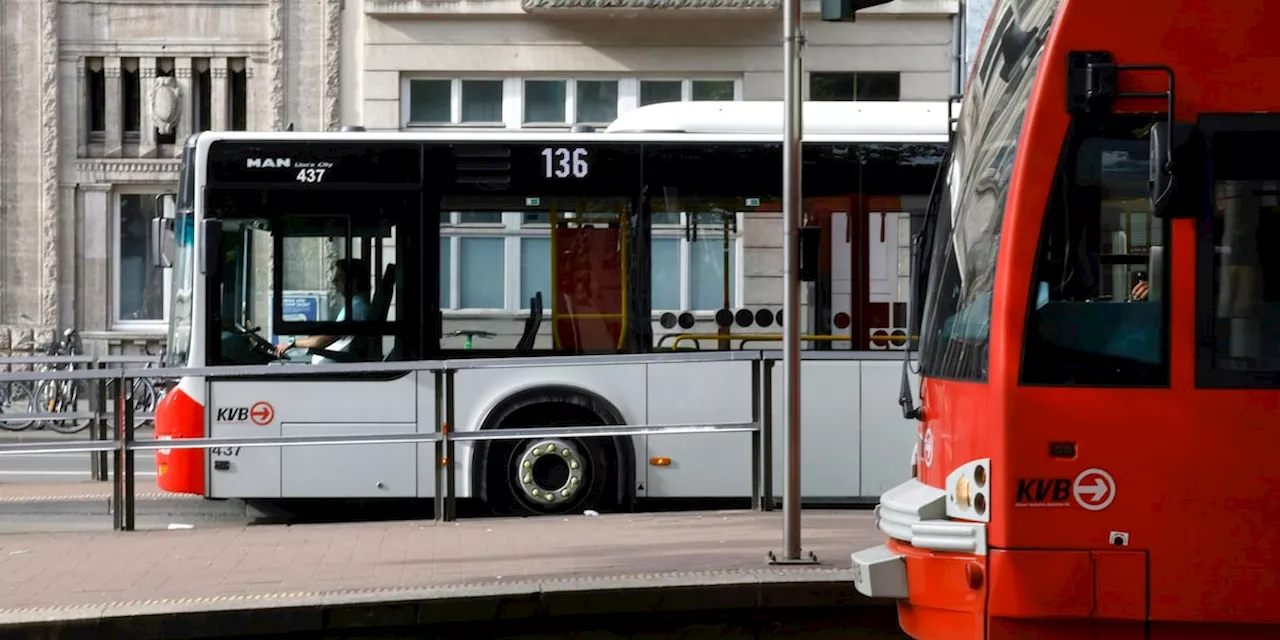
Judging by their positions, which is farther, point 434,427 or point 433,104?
point 433,104

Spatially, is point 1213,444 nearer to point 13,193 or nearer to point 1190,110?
point 1190,110

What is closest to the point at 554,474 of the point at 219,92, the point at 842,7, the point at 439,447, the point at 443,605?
the point at 439,447

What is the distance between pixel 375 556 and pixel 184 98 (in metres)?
18.4

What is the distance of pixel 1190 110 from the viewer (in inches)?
Result: 251

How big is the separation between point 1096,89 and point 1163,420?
1.22 metres

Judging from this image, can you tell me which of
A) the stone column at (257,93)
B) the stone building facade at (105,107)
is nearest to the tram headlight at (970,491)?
the stone building facade at (105,107)

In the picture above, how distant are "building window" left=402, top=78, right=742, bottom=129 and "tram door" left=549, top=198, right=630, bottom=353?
45.5 feet

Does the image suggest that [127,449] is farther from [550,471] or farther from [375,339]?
[550,471]

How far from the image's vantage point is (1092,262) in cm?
642

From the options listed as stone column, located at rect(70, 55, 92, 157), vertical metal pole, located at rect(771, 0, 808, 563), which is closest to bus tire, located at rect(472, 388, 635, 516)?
vertical metal pole, located at rect(771, 0, 808, 563)

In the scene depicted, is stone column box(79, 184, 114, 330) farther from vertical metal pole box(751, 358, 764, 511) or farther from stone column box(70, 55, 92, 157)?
vertical metal pole box(751, 358, 764, 511)

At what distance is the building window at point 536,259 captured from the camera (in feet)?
40.0

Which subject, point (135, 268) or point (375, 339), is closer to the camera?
point (375, 339)

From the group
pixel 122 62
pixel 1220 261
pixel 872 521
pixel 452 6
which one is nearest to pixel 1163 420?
pixel 1220 261
